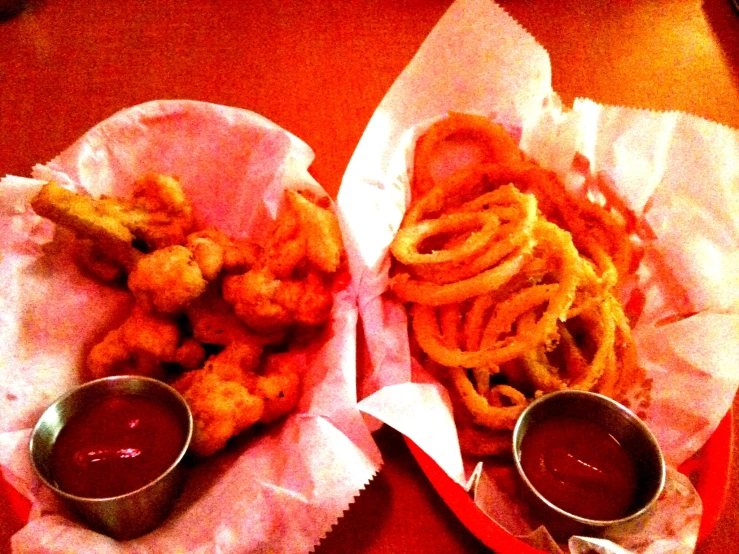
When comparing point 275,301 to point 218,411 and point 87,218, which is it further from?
point 87,218

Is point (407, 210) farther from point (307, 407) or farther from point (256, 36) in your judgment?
point (256, 36)

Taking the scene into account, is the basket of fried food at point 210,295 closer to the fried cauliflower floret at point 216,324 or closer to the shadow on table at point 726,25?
the fried cauliflower floret at point 216,324

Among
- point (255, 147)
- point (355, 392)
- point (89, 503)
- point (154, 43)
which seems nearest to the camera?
point (89, 503)

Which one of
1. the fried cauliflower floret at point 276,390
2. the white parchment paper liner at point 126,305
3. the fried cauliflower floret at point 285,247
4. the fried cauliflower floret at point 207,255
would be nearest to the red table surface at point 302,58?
the white parchment paper liner at point 126,305

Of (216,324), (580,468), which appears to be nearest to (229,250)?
(216,324)

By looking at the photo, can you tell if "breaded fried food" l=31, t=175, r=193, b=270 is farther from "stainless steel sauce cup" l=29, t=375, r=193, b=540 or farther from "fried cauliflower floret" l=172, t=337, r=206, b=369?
"stainless steel sauce cup" l=29, t=375, r=193, b=540

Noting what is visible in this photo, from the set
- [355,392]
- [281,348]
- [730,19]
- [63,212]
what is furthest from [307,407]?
[730,19]
